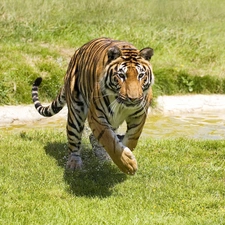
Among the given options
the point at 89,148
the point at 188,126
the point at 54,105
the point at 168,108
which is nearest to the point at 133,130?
the point at 89,148

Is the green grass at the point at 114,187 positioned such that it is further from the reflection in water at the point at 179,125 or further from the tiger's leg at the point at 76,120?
the reflection in water at the point at 179,125

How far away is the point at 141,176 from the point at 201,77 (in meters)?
5.73

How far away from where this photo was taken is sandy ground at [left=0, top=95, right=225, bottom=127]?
889 centimetres

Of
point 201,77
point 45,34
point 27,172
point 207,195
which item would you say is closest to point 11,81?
point 45,34

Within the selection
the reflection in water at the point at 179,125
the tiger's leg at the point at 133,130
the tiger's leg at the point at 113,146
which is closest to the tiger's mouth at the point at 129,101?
the tiger's leg at the point at 113,146

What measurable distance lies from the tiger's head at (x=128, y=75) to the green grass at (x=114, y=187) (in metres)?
0.86

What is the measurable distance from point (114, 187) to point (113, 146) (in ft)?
1.92

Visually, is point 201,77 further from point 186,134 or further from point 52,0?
point 52,0

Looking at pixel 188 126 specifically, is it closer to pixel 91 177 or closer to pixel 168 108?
pixel 168 108

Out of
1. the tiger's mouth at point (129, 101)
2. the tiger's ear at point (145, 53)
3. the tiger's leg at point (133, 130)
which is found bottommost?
the tiger's leg at point (133, 130)

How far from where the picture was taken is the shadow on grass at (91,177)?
5.10 meters

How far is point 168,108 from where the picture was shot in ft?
32.4

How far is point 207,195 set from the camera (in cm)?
500

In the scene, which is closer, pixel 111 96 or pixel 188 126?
pixel 111 96
